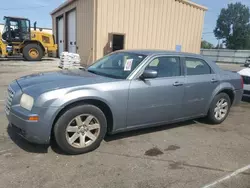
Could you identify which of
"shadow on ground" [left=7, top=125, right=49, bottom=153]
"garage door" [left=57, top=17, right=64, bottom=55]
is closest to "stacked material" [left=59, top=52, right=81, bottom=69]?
"garage door" [left=57, top=17, right=64, bottom=55]

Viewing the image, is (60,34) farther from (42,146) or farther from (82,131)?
(82,131)

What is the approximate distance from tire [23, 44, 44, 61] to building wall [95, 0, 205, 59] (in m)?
6.32

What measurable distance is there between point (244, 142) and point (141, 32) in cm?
1154

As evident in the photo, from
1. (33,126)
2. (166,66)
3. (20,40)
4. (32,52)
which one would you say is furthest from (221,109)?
(20,40)

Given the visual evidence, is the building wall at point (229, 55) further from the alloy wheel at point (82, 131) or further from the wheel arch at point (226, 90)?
the alloy wheel at point (82, 131)

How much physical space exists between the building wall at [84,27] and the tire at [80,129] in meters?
11.2

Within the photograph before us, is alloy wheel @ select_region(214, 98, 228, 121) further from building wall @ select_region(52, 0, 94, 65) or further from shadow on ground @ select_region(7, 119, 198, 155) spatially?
building wall @ select_region(52, 0, 94, 65)

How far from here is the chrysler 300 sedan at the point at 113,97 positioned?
2992 mm

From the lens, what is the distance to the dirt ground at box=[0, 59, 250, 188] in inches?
107

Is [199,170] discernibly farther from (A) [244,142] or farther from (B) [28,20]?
(B) [28,20]

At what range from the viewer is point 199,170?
3.07 meters

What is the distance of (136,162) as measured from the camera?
3199mm

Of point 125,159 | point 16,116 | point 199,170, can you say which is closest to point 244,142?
point 199,170

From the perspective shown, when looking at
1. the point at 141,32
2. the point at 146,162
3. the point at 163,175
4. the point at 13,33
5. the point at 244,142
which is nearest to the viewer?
the point at 163,175
